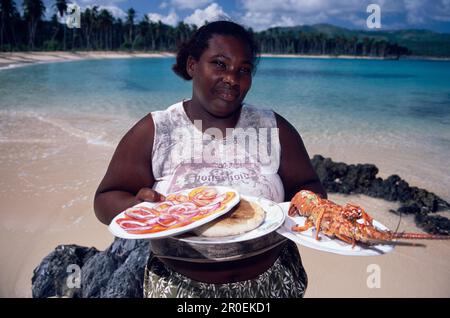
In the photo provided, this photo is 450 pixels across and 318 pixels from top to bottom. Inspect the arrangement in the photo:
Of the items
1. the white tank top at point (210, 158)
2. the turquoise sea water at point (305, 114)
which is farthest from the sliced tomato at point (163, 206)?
the turquoise sea water at point (305, 114)

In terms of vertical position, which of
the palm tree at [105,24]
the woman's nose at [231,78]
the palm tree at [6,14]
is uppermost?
the palm tree at [105,24]

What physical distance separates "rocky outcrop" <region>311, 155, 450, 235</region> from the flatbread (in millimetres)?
5082

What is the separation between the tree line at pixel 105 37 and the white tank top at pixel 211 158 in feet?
67.4

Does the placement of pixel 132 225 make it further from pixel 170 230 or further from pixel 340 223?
pixel 340 223

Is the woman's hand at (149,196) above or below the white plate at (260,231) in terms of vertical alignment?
above

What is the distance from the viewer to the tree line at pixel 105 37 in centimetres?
5181

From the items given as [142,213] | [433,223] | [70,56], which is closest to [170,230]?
[142,213]

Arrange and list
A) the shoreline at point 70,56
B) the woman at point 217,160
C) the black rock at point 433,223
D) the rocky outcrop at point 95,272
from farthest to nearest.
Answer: the shoreline at point 70,56 < the black rock at point 433,223 < the rocky outcrop at point 95,272 < the woman at point 217,160

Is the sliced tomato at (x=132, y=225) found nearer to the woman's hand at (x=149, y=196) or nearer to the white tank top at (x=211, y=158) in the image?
the woman's hand at (x=149, y=196)

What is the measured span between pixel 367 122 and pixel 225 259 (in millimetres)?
16480

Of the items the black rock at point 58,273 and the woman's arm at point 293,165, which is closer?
the woman's arm at point 293,165

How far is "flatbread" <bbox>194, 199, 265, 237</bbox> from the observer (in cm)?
150
